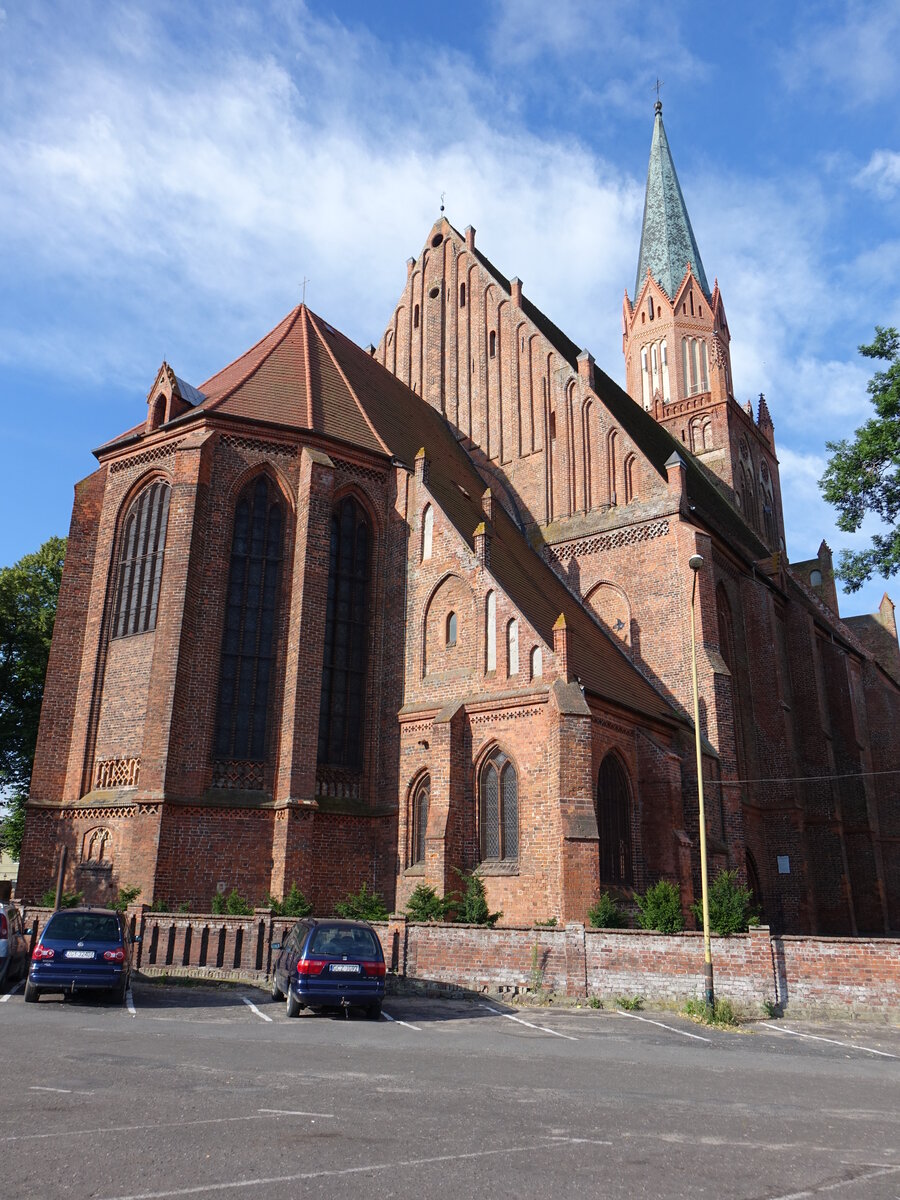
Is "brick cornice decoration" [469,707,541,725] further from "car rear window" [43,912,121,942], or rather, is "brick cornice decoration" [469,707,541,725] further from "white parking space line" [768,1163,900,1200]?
"white parking space line" [768,1163,900,1200]

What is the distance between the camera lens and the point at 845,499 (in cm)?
2266

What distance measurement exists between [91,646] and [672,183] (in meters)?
45.4

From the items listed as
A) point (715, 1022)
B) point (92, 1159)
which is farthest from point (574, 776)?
point (92, 1159)

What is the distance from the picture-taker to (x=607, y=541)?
87.7ft

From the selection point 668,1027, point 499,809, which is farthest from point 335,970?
point 499,809

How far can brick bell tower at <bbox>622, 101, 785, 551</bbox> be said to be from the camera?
143ft

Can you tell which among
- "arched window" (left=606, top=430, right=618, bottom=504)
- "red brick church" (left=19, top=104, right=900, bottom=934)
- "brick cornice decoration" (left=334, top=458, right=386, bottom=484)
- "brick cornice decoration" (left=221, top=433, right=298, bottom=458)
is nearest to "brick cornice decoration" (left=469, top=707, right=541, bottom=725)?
"red brick church" (left=19, top=104, right=900, bottom=934)

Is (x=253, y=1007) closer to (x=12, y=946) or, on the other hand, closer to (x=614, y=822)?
(x=12, y=946)

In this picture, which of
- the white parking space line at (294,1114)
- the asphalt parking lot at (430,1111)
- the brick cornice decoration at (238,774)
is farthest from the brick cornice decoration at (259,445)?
the white parking space line at (294,1114)

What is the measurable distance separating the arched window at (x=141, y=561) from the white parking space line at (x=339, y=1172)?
18.0 metres

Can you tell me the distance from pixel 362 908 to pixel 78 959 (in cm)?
656

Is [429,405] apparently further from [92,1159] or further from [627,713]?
[92,1159]

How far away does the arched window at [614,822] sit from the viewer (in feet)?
67.8

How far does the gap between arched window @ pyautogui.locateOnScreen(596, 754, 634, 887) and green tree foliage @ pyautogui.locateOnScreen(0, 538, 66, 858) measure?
706 inches
